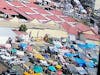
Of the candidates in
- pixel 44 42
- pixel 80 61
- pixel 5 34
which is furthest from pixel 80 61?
pixel 5 34

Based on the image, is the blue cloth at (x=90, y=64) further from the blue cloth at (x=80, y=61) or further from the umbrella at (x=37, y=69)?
the umbrella at (x=37, y=69)

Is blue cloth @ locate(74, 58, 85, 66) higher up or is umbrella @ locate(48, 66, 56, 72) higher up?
umbrella @ locate(48, 66, 56, 72)

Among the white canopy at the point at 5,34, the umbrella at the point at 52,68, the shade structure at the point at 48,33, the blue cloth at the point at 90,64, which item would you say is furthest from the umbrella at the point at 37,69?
the shade structure at the point at 48,33

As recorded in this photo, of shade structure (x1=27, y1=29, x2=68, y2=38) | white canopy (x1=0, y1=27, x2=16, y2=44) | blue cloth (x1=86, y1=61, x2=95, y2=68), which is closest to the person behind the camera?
blue cloth (x1=86, y1=61, x2=95, y2=68)

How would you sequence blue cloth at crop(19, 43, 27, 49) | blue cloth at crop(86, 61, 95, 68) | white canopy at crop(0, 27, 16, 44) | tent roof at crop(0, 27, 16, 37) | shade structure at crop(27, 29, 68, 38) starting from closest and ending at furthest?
blue cloth at crop(86, 61, 95, 68)
blue cloth at crop(19, 43, 27, 49)
white canopy at crop(0, 27, 16, 44)
tent roof at crop(0, 27, 16, 37)
shade structure at crop(27, 29, 68, 38)

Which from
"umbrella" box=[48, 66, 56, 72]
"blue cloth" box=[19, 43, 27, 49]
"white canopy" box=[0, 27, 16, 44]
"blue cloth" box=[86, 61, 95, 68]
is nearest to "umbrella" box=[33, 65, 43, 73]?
"umbrella" box=[48, 66, 56, 72]

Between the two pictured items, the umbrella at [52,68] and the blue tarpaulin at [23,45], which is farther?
the blue tarpaulin at [23,45]

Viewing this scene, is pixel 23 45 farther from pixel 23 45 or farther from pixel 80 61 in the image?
pixel 80 61

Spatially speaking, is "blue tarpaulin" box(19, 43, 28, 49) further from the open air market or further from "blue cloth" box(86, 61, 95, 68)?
"blue cloth" box(86, 61, 95, 68)
